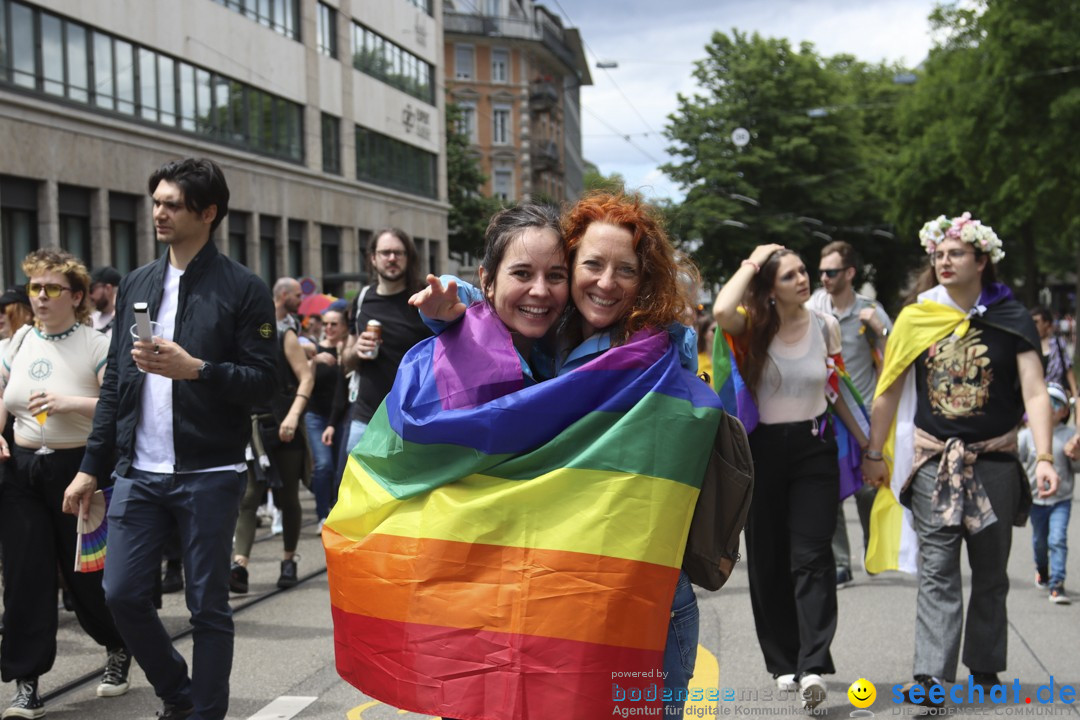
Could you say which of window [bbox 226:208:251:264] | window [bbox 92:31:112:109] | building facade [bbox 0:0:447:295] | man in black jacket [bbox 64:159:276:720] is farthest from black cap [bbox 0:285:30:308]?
window [bbox 226:208:251:264]

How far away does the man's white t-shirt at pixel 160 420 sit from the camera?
16.0 feet

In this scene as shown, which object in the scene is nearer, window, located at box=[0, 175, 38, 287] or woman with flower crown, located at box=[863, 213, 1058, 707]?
woman with flower crown, located at box=[863, 213, 1058, 707]

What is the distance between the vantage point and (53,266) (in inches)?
229

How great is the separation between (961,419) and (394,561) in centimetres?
332

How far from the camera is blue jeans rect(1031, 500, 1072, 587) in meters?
7.97

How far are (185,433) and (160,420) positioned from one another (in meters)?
0.13

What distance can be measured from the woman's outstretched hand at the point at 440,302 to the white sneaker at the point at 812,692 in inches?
110

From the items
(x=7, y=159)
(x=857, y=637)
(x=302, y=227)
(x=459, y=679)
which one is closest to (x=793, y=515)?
(x=857, y=637)

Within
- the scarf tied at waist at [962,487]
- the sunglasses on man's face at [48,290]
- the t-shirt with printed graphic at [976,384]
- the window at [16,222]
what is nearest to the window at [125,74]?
the window at [16,222]

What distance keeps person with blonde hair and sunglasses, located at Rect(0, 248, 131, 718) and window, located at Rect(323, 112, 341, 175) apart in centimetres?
3005

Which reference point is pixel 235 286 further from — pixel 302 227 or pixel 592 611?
pixel 302 227

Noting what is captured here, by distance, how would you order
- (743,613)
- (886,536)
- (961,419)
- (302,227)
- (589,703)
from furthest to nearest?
(302,227)
(743,613)
(886,536)
(961,419)
(589,703)

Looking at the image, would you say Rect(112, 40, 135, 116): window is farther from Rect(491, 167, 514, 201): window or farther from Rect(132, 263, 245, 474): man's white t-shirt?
Rect(491, 167, 514, 201): window

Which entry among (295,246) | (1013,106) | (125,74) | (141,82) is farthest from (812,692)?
(1013,106)
